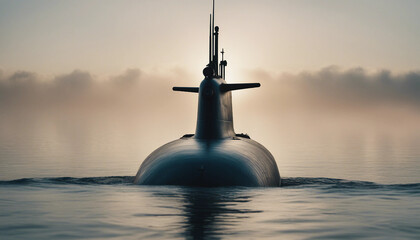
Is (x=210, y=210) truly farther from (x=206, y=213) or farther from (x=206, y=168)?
(x=206, y=168)

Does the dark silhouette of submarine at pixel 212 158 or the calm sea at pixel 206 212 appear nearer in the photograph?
the calm sea at pixel 206 212

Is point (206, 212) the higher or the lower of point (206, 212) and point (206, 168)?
the lower

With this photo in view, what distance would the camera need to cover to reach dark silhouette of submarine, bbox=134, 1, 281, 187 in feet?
65.1

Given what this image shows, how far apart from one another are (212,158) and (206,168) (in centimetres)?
96

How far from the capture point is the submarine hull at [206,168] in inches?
773

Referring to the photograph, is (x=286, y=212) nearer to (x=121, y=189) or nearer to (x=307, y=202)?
(x=307, y=202)

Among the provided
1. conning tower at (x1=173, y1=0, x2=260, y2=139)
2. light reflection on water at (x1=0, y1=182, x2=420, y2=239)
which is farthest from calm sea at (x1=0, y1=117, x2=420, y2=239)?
conning tower at (x1=173, y1=0, x2=260, y2=139)

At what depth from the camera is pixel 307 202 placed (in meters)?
16.7

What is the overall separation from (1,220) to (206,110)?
A: 15.0 m

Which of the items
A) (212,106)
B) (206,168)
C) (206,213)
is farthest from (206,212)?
(212,106)

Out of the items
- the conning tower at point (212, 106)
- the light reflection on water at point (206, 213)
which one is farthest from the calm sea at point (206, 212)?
the conning tower at point (212, 106)

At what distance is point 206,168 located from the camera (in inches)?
784

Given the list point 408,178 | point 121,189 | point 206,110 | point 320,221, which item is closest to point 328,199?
point 320,221

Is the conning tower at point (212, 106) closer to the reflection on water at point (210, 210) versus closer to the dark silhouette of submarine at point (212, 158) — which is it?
the dark silhouette of submarine at point (212, 158)
